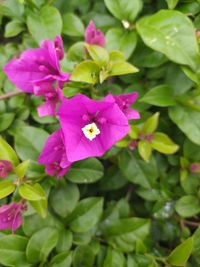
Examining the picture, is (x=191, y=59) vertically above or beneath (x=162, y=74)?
above

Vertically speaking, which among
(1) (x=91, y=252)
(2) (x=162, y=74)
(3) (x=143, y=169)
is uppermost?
(2) (x=162, y=74)

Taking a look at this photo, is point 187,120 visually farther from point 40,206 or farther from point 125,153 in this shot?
point 40,206

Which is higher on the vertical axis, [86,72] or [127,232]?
[86,72]

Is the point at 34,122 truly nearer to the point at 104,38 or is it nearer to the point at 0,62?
the point at 0,62

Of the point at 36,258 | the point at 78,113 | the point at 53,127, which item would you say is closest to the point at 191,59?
the point at 78,113

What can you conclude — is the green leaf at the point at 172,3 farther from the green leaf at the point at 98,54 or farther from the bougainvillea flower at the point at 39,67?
the bougainvillea flower at the point at 39,67

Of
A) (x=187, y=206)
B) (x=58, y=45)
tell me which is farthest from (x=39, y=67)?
(x=187, y=206)
